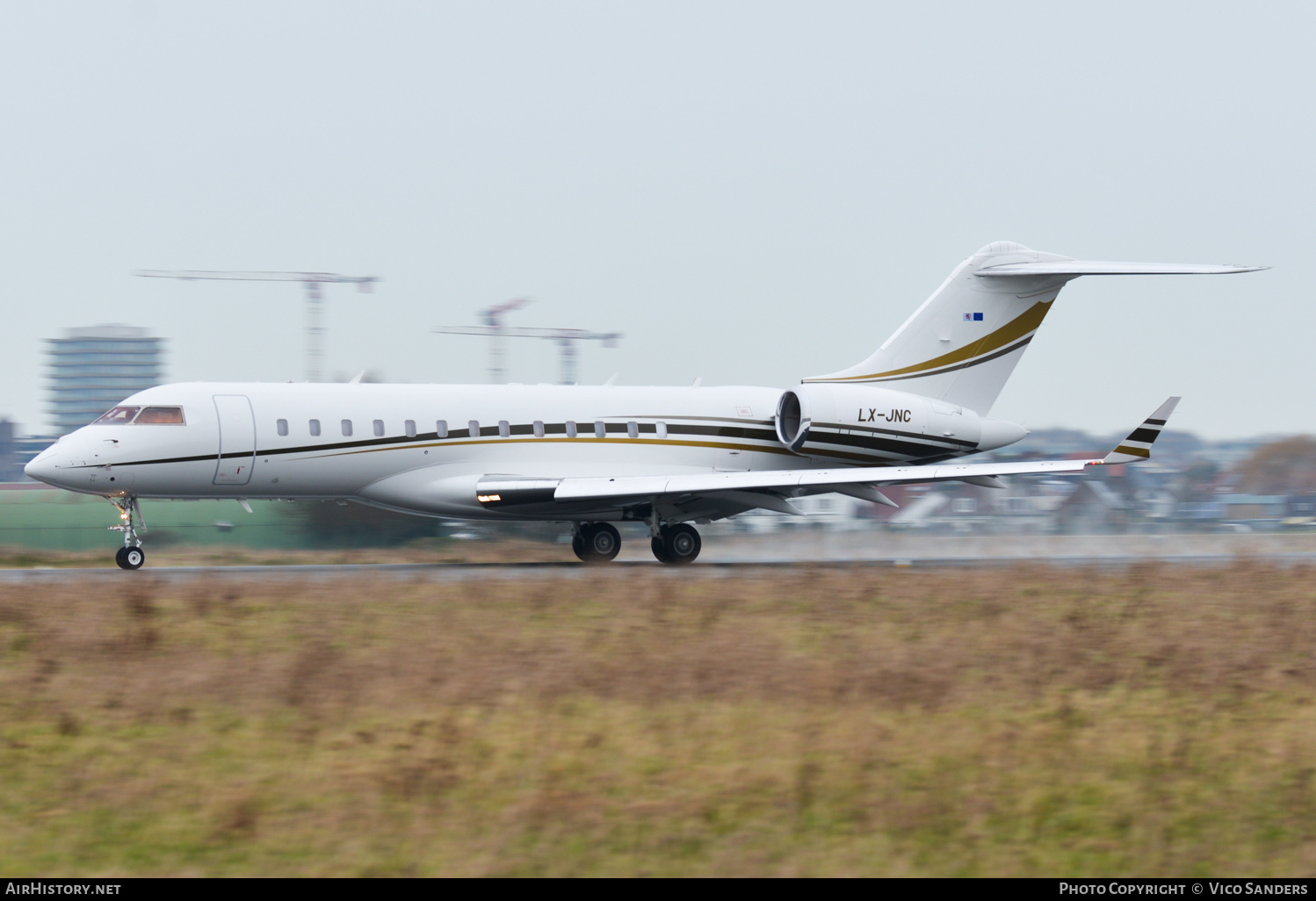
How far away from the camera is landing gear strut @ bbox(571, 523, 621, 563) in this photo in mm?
23297

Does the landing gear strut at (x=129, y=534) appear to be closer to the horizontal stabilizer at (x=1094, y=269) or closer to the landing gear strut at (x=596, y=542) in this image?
the landing gear strut at (x=596, y=542)

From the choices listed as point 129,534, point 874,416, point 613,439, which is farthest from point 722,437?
point 129,534

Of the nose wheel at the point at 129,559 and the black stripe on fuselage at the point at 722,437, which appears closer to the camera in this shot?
the nose wheel at the point at 129,559

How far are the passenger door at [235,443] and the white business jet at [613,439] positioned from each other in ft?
0.09

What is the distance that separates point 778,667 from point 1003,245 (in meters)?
16.9

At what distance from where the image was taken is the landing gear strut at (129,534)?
1920 cm

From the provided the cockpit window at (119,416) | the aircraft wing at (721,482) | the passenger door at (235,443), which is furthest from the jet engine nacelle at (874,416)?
the cockpit window at (119,416)

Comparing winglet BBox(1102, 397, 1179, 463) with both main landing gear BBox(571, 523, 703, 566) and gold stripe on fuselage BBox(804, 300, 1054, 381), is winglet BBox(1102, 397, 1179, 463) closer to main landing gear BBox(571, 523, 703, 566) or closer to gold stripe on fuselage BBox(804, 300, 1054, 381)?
gold stripe on fuselage BBox(804, 300, 1054, 381)

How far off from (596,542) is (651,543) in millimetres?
1018

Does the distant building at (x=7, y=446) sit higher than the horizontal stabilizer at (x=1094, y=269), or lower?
lower

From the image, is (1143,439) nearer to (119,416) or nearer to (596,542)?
(596,542)

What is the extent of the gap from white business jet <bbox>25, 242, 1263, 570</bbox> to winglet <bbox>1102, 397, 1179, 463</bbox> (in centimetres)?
3

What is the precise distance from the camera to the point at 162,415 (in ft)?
64.9

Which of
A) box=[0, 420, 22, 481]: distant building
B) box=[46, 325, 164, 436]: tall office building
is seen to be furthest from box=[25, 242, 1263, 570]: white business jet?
box=[46, 325, 164, 436]: tall office building
